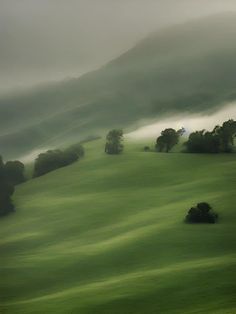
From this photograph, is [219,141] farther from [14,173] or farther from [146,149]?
[14,173]

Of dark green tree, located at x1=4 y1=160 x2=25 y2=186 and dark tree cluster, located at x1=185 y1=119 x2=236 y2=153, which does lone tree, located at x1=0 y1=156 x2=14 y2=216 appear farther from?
dark tree cluster, located at x1=185 y1=119 x2=236 y2=153

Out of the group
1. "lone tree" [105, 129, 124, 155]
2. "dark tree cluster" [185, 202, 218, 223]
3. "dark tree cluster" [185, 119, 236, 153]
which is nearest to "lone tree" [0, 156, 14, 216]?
"dark tree cluster" [185, 202, 218, 223]

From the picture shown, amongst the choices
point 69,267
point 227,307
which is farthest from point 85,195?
point 227,307

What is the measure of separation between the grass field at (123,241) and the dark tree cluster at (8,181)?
3042mm

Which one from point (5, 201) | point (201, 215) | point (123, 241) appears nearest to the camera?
point (123, 241)

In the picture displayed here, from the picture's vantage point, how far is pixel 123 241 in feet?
279

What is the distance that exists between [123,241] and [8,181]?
7366 centimetres

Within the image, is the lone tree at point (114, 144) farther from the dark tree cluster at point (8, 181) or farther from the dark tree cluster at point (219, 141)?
the dark tree cluster at point (8, 181)

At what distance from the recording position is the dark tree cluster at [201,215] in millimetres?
92231

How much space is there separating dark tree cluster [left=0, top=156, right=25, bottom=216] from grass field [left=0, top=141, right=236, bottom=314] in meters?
3.04

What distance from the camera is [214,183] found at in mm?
123875

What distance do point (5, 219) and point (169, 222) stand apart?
139 feet

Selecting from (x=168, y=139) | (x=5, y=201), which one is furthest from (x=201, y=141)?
(x=5, y=201)

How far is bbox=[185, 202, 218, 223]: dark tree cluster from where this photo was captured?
92.2m
